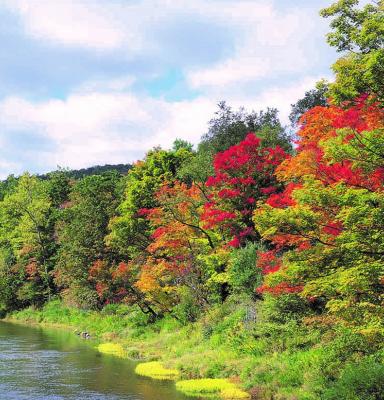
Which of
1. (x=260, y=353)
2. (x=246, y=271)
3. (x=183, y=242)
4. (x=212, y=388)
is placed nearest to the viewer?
(x=212, y=388)

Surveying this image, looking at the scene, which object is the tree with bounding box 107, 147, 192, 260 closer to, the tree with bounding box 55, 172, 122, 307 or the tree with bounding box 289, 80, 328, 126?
the tree with bounding box 55, 172, 122, 307

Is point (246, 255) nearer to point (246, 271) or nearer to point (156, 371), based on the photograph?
point (246, 271)

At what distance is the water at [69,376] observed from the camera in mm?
23609

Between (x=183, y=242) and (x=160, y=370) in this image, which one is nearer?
(x=160, y=370)

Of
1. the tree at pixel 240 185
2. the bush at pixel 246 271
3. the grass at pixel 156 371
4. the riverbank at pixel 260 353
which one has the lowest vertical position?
the grass at pixel 156 371

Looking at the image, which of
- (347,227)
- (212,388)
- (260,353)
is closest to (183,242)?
(260,353)

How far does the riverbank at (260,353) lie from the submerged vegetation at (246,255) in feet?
0.29

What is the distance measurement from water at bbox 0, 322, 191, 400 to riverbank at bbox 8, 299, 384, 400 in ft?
8.25

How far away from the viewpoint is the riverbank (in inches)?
731

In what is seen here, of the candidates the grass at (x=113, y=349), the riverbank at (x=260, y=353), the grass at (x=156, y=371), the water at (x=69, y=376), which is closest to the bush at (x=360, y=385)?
the riverbank at (x=260, y=353)

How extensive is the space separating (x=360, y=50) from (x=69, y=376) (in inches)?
888

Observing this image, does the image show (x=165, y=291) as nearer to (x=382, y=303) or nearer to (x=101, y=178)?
(x=101, y=178)

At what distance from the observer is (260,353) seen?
2517 centimetres

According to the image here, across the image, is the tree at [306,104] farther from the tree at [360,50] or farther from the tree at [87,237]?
the tree at [360,50]
